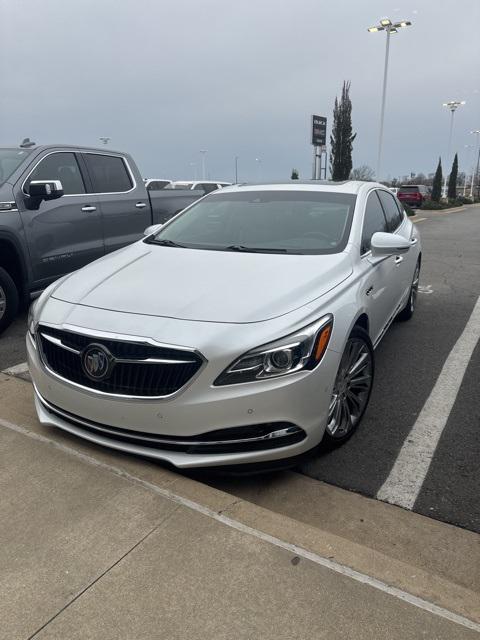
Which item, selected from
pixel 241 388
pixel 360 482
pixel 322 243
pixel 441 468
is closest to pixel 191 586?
pixel 241 388

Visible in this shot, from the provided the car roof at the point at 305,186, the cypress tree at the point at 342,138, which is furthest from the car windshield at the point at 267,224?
→ the cypress tree at the point at 342,138

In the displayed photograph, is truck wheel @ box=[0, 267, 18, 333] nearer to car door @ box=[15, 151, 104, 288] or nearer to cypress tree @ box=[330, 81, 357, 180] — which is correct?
car door @ box=[15, 151, 104, 288]

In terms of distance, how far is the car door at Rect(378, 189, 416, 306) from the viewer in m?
4.77

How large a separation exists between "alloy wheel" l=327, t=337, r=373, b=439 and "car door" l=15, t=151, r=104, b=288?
3.58 metres

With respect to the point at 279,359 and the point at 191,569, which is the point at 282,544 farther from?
the point at 279,359

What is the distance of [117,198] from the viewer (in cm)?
646

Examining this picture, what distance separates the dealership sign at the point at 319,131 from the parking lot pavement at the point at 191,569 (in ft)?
78.5

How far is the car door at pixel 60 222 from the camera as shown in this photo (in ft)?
17.4

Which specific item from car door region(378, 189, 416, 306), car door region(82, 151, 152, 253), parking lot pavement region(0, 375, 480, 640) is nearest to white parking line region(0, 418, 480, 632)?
parking lot pavement region(0, 375, 480, 640)

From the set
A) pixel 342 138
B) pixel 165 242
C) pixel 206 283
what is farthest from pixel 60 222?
pixel 342 138

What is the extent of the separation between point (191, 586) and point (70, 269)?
4.43m

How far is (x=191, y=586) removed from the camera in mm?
1996

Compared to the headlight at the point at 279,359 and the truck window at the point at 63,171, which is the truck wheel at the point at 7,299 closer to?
the truck window at the point at 63,171

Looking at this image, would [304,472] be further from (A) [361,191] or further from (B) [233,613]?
(A) [361,191]
